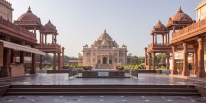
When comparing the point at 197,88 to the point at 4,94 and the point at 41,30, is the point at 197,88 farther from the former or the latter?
the point at 41,30

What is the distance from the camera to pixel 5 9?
1875 centimetres

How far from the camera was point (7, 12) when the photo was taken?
752 inches

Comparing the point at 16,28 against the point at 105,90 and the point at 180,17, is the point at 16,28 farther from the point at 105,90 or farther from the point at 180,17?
the point at 180,17

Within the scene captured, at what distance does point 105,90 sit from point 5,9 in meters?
15.3

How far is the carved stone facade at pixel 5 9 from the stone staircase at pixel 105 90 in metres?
11.5

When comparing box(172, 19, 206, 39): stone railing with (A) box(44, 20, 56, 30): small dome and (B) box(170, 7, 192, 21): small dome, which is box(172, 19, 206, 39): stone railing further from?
(A) box(44, 20, 56, 30): small dome

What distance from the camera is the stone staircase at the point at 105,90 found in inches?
352

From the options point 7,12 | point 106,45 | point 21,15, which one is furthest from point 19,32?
point 106,45

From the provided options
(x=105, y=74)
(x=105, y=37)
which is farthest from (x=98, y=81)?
(x=105, y=37)

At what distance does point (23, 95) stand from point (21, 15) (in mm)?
20653

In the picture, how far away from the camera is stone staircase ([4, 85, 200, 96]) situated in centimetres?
895

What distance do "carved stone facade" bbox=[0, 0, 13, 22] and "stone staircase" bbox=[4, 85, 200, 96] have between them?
37.7ft

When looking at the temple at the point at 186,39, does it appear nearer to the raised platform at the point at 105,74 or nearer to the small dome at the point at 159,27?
the small dome at the point at 159,27

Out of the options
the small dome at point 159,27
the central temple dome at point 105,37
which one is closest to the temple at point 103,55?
the central temple dome at point 105,37
